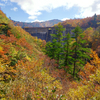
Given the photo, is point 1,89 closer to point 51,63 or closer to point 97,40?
point 51,63

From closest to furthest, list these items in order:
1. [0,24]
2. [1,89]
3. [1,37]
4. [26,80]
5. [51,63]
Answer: [1,89], [26,80], [1,37], [0,24], [51,63]

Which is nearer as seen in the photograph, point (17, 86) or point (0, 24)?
point (17, 86)

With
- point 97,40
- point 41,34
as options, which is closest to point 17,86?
point 97,40

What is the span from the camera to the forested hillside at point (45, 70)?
14.4 ft

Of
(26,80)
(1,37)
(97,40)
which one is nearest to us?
(26,80)

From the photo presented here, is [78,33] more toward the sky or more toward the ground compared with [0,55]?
more toward the sky

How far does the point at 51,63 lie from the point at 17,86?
817 cm

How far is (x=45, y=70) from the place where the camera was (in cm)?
1048

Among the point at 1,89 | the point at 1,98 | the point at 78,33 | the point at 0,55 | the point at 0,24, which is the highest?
the point at 0,24

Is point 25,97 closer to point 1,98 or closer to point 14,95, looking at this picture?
point 14,95

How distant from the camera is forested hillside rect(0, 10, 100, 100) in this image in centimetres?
438

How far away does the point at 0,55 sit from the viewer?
6.43 metres

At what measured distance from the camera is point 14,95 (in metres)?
4.55

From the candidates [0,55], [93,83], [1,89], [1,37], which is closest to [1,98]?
[1,89]
